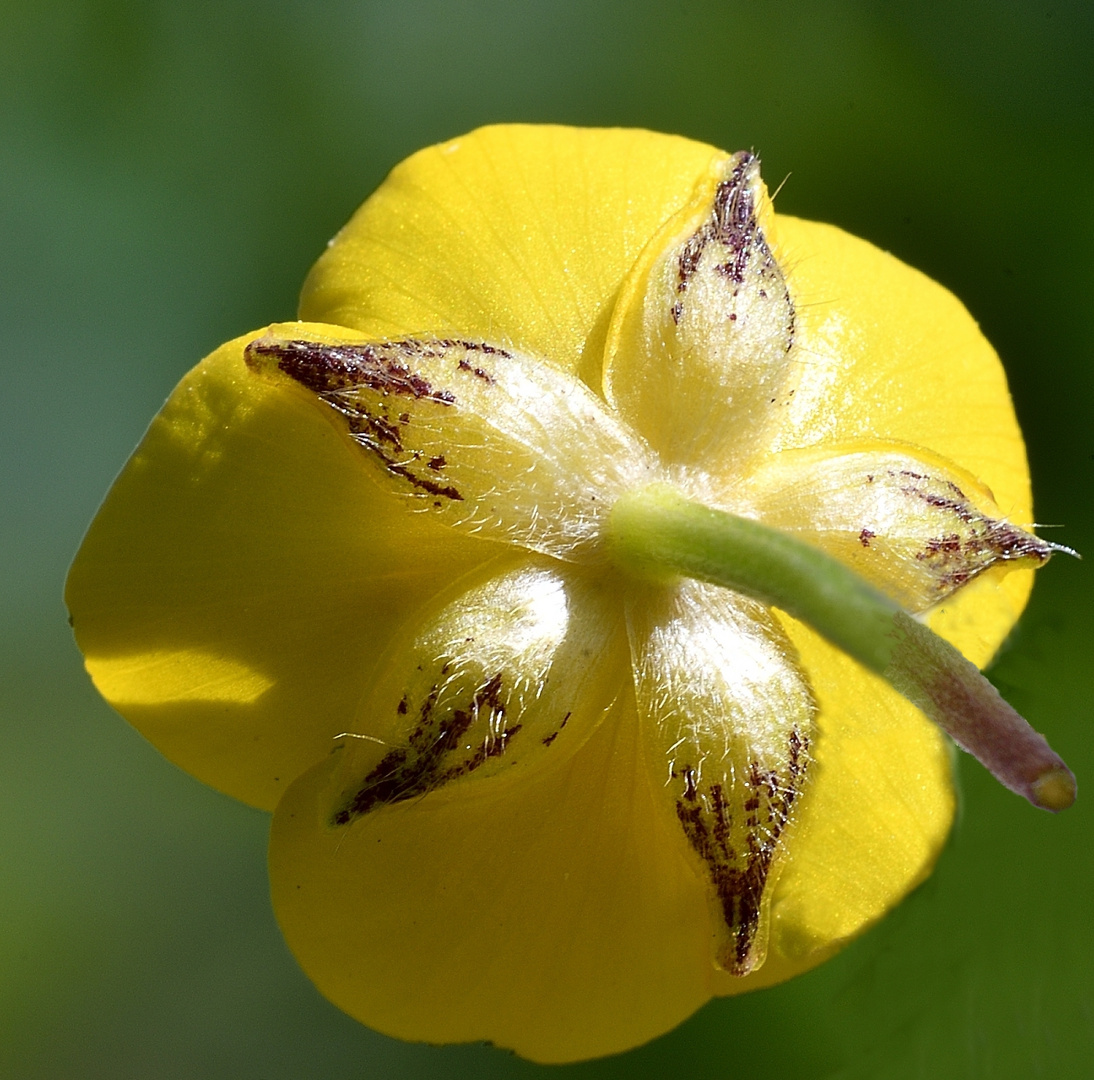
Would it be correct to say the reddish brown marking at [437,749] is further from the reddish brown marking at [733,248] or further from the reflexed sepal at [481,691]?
the reddish brown marking at [733,248]

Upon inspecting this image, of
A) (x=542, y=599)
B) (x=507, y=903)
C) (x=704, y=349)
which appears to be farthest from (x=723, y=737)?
(x=704, y=349)

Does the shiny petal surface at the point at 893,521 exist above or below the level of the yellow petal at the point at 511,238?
below

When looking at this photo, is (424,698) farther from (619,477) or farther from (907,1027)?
(907,1027)

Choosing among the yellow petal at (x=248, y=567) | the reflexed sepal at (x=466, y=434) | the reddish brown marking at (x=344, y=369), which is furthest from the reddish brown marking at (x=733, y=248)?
the yellow petal at (x=248, y=567)

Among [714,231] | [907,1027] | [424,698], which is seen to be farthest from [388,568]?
[907,1027]

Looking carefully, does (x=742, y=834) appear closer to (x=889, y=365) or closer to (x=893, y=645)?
(x=893, y=645)

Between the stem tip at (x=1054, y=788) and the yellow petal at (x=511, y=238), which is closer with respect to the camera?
the stem tip at (x=1054, y=788)

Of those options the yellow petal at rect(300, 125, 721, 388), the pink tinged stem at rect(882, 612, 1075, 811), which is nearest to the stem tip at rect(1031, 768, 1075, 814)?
the pink tinged stem at rect(882, 612, 1075, 811)

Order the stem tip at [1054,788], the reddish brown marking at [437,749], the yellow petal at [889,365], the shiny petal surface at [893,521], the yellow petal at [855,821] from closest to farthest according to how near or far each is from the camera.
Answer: the stem tip at [1054,788] < the reddish brown marking at [437,749] < the shiny petal surface at [893,521] < the yellow petal at [855,821] < the yellow petal at [889,365]
